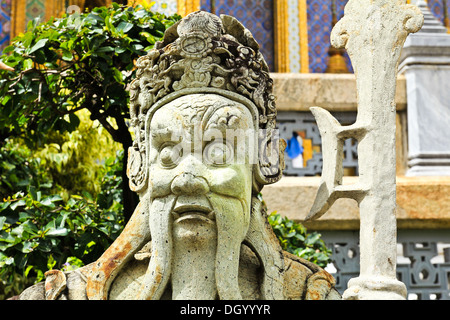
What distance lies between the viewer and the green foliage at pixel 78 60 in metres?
3.96

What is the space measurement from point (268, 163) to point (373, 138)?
0.43 metres

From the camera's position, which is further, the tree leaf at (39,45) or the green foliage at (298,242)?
the green foliage at (298,242)

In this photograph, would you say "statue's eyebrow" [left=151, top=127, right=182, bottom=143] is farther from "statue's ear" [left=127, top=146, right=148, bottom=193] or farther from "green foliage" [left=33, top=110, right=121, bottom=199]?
"green foliage" [left=33, top=110, right=121, bottom=199]

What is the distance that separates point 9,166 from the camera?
4871 mm

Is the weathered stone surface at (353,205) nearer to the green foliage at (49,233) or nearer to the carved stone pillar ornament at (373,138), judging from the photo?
the green foliage at (49,233)

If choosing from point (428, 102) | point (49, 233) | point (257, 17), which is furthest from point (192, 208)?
point (257, 17)

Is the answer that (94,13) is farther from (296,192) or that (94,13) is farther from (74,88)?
(296,192)

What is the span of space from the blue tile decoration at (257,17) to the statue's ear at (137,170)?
837 centimetres

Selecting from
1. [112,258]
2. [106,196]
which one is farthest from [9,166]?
[112,258]

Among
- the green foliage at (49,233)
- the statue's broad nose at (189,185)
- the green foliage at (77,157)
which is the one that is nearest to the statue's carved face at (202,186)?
the statue's broad nose at (189,185)

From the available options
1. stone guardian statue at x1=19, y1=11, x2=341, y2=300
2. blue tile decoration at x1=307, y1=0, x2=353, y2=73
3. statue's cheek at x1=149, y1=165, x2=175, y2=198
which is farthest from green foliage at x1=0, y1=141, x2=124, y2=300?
blue tile decoration at x1=307, y1=0, x2=353, y2=73

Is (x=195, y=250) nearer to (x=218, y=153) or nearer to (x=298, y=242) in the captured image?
(x=218, y=153)
